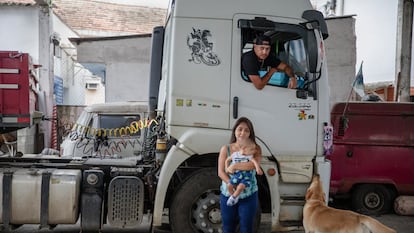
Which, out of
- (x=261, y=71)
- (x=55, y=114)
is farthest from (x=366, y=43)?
(x=261, y=71)

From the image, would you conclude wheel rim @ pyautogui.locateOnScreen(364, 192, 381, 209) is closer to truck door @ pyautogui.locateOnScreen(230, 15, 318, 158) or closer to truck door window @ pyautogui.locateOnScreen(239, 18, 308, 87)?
truck door @ pyautogui.locateOnScreen(230, 15, 318, 158)

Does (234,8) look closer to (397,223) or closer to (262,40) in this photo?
(262,40)

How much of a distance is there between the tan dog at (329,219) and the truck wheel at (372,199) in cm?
353

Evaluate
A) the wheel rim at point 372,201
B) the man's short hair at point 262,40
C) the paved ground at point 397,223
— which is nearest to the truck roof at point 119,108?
the paved ground at point 397,223

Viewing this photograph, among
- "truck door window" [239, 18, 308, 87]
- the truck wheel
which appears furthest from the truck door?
the truck wheel

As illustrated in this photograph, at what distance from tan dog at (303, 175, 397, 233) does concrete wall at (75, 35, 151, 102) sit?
30.4 ft

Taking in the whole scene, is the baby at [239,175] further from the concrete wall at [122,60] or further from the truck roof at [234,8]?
the concrete wall at [122,60]

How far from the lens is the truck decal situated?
4.96m

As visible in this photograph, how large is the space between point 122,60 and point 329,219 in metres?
10.3

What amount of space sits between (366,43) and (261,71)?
46.7 feet

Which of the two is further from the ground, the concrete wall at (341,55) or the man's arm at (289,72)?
the concrete wall at (341,55)

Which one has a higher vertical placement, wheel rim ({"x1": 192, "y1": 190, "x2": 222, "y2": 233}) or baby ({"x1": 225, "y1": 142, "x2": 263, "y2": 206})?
baby ({"x1": 225, "y1": 142, "x2": 263, "y2": 206})

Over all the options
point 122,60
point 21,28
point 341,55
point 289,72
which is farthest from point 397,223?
point 21,28

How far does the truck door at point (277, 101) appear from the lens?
4.96m
